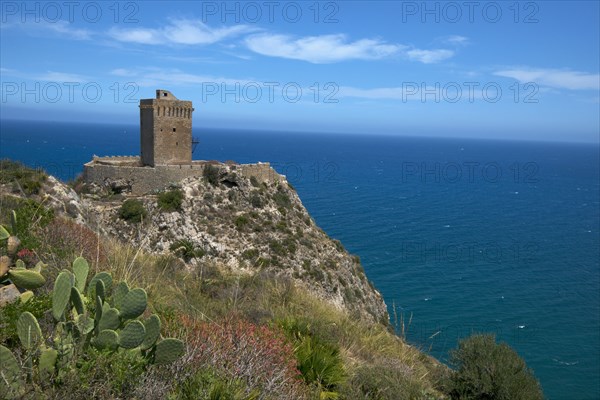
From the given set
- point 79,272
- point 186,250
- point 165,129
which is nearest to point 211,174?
point 165,129

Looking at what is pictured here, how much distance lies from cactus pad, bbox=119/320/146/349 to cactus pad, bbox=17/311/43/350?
2.02 feet

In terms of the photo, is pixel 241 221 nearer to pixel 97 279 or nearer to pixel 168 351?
pixel 97 279

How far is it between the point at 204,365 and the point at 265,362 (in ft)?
2.40

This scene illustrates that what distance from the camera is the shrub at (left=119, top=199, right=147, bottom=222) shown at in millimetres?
23688

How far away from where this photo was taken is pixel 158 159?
28109 millimetres

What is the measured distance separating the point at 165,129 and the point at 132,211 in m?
6.48

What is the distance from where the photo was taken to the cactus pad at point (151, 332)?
4062 millimetres

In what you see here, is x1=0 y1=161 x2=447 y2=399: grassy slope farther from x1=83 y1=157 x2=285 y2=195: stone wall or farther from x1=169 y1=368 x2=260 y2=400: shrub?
x1=83 y1=157 x2=285 y2=195: stone wall

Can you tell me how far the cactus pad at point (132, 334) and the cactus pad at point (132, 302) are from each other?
232 mm

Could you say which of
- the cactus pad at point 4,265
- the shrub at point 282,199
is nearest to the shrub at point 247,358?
the cactus pad at point 4,265

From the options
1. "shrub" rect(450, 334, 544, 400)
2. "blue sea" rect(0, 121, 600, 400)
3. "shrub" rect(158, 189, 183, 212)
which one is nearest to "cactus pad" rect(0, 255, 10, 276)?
"blue sea" rect(0, 121, 600, 400)

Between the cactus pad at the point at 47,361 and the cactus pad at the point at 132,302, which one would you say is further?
the cactus pad at the point at 132,302

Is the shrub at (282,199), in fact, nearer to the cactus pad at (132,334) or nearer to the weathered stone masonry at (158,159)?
the weathered stone masonry at (158,159)

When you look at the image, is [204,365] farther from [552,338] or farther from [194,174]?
[552,338]
